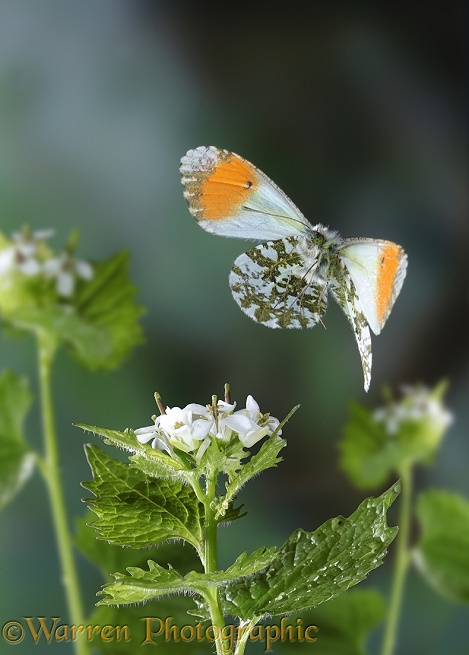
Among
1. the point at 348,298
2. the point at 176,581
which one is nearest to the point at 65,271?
the point at 348,298

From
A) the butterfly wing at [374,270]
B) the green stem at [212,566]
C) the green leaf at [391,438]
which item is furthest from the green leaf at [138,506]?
the green leaf at [391,438]

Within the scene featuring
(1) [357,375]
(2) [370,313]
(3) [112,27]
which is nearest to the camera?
(2) [370,313]

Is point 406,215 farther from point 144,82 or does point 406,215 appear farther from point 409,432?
point 144,82

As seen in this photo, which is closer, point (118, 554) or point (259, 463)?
point (259, 463)

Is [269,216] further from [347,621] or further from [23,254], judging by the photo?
[347,621]

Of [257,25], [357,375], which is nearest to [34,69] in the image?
[257,25]
